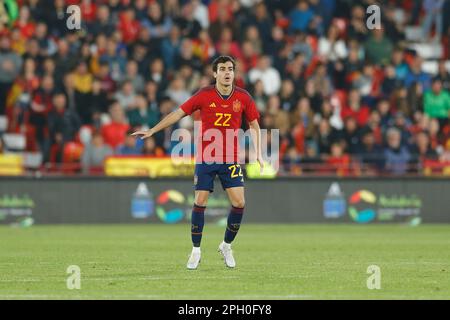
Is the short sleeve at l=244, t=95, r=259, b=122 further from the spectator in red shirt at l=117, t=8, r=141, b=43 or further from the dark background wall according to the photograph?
the spectator in red shirt at l=117, t=8, r=141, b=43

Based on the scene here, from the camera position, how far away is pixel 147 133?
14141 millimetres

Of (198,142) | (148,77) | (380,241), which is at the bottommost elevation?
(380,241)

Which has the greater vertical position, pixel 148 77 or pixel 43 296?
pixel 148 77

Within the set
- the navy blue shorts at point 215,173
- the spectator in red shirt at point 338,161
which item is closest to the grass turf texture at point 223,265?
the navy blue shorts at point 215,173

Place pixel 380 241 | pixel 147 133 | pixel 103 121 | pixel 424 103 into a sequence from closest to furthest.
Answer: pixel 147 133
pixel 380 241
pixel 103 121
pixel 424 103

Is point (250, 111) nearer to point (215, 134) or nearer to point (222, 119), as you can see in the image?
point (222, 119)

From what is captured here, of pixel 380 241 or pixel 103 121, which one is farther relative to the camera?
pixel 103 121

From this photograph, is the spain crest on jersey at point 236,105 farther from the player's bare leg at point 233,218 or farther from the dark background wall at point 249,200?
the dark background wall at point 249,200

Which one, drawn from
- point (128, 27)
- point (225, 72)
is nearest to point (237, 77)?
point (128, 27)

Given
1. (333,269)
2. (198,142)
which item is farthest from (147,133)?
(333,269)
